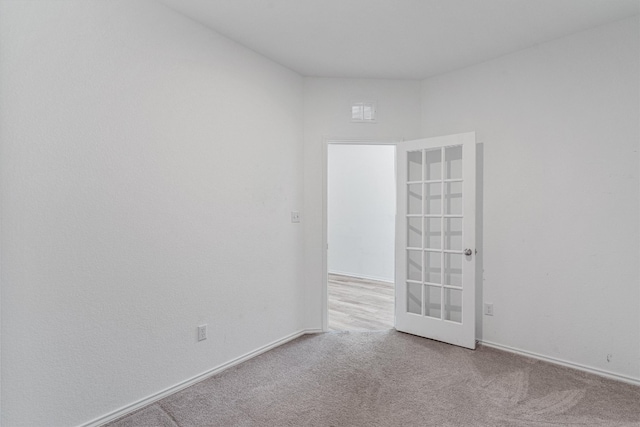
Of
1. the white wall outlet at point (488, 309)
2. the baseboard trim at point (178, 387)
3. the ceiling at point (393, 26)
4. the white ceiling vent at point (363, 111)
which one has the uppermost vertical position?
the ceiling at point (393, 26)

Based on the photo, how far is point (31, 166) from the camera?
1.80 m

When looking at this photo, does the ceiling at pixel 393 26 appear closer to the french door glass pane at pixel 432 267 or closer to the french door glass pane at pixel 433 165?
the french door glass pane at pixel 433 165

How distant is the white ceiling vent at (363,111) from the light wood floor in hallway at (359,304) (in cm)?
224

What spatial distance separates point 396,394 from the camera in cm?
241

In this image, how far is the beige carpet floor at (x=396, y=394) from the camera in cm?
212

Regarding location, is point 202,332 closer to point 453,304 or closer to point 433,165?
point 453,304

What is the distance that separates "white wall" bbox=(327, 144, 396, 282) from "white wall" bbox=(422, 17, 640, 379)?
2.83m

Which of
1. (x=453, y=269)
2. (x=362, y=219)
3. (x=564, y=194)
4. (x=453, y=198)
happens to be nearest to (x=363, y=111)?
(x=453, y=198)

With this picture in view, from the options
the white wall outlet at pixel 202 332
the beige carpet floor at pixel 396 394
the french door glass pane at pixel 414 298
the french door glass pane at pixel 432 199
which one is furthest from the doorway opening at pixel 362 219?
the white wall outlet at pixel 202 332

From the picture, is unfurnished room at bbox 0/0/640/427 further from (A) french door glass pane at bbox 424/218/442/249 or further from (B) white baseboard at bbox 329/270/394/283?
(B) white baseboard at bbox 329/270/394/283

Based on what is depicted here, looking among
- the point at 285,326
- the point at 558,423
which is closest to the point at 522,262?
the point at 558,423

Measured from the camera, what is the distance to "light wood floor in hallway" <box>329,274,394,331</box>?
3.90m

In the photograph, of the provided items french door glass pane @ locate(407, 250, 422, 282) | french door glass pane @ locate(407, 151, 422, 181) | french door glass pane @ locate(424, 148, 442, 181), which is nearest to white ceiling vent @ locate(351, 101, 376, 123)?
french door glass pane @ locate(407, 151, 422, 181)

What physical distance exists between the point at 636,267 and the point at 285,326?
2.89m
